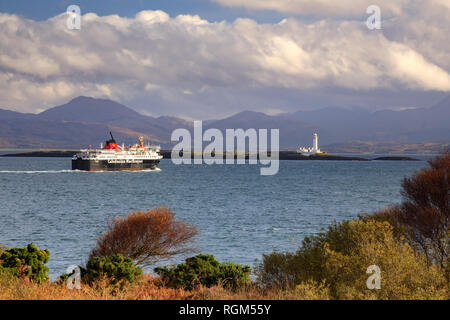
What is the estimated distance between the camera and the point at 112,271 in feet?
48.8

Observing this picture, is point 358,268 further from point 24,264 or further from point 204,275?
point 24,264

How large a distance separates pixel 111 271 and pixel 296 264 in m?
5.36

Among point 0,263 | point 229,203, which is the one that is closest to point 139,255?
point 0,263

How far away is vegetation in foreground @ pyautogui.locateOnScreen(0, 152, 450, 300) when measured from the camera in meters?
12.3

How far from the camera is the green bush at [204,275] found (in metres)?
15.2

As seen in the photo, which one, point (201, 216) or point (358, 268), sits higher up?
point (358, 268)

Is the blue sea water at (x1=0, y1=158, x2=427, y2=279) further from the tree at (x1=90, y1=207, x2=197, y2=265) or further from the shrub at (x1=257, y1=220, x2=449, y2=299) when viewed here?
the tree at (x1=90, y1=207, x2=197, y2=265)

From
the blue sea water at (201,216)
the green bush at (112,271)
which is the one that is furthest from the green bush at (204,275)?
the blue sea water at (201,216)

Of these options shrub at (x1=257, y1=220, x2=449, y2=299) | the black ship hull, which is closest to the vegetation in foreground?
shrub at (x1=257, y1=220, x2=449, y2=299)

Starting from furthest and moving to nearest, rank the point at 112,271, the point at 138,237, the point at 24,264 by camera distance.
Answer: the point at 138,237
the point at 24,264
the point at 112,271

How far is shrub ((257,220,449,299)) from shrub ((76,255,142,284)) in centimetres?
381

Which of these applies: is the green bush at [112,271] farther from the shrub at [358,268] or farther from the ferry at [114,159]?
the ferry at [114,159]

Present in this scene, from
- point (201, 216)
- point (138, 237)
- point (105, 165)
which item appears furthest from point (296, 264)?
point (105, 165)

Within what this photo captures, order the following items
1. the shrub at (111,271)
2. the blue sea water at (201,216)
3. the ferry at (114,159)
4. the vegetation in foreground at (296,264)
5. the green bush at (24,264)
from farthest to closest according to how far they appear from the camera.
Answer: the ferry at (114,159)
the blue sea water at (201,216)
the green bush at (24,264)
the shrub at (111,271)
the vegetation in foreground at (296,264)
